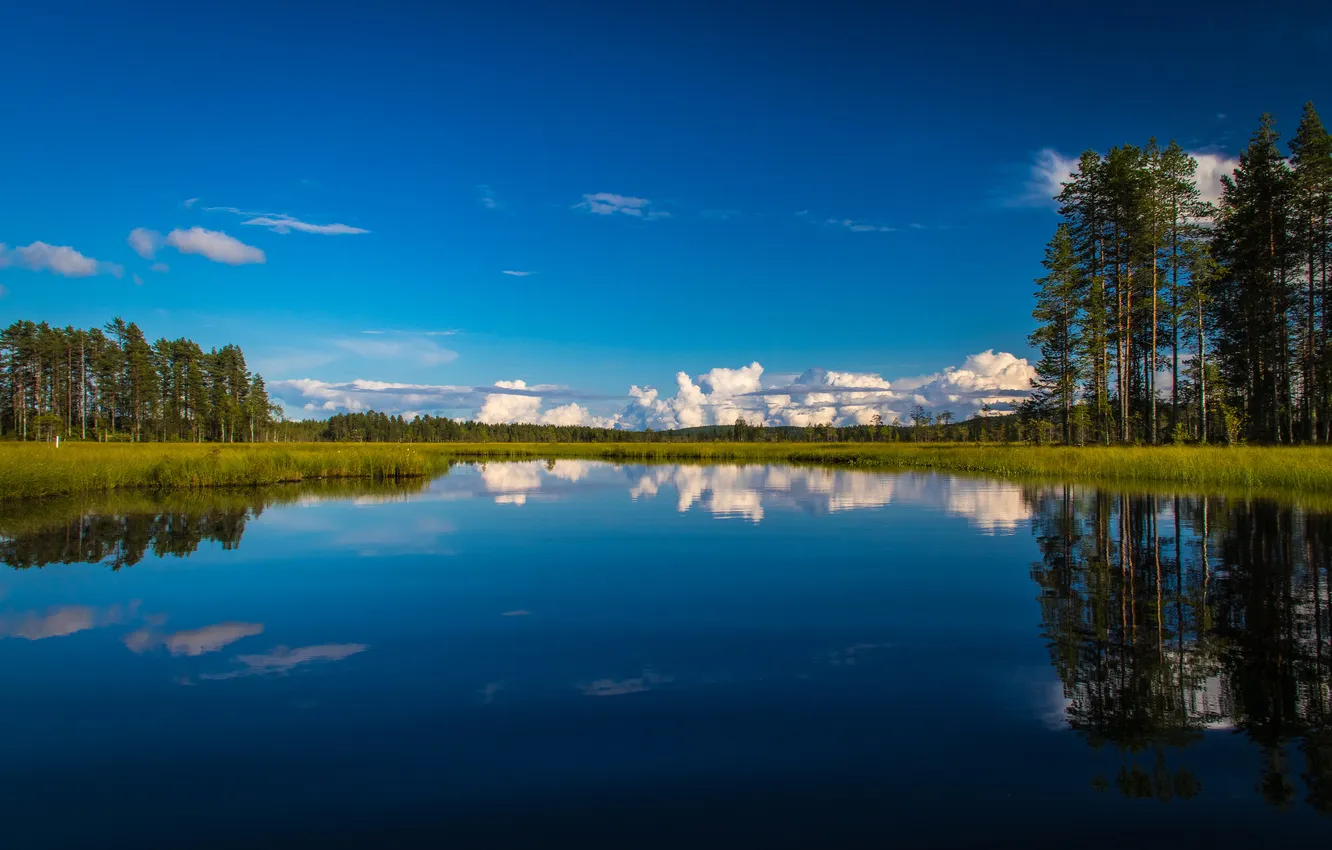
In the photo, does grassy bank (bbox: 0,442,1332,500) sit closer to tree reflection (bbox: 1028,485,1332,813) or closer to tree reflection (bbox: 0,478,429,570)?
tree reflection (bbox: 0,478,429,570)

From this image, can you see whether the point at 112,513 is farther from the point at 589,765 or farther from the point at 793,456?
the point at 793,456

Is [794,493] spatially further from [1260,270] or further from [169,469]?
[1260,270]

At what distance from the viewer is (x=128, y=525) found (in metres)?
18.9

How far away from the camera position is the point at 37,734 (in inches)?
235

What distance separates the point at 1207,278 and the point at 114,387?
343 ft

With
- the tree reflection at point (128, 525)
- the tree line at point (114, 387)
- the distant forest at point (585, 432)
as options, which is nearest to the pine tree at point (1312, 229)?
the tree reflection at point (128, 525)

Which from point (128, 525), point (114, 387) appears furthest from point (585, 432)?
point (128, 525)

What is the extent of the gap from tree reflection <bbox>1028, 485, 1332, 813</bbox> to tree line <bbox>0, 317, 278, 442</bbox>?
86965 mm

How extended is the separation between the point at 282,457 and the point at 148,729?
35653 millimetres

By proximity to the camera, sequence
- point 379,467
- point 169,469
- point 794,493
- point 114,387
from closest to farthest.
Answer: point 794,493
point 169,469
point 379,467
point 114,387

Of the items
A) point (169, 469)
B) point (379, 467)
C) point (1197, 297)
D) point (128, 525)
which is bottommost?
point (128, 525)

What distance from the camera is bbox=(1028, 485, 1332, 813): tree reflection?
5.26 metres

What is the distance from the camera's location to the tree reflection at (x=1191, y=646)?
17.3ft

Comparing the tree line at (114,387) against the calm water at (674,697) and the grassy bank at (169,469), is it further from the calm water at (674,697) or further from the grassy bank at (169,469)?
the calm water at (674,697)
